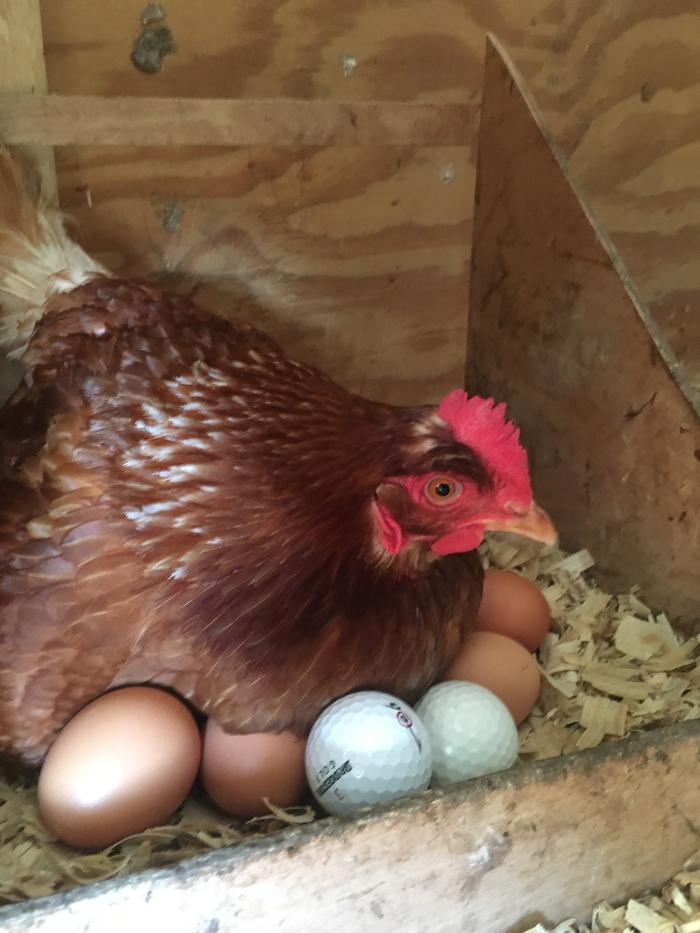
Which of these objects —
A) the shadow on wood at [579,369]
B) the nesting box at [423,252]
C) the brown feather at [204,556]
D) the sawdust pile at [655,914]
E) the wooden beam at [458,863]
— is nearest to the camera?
the wooden beam at [458,863]

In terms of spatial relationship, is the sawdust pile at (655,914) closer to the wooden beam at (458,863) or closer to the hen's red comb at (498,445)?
the wooden beam at (458,863)

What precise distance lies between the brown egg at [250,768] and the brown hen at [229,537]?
2cm

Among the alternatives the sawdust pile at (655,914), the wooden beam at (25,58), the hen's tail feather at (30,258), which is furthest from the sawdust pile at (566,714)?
the wooden beam at (25,58)

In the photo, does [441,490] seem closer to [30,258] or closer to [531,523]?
[531,523]

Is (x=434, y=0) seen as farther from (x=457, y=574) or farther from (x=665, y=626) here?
(x=665, y=626)

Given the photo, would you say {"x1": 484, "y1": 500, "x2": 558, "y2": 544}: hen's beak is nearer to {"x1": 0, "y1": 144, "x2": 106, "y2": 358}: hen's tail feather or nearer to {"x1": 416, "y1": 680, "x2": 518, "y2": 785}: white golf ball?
{"x1": 416, "y1": 680, "x2": 518, "y2": 785}: white golf ball

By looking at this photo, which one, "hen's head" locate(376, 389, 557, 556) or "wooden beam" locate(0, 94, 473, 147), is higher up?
"wooden beam" locate(0, 94, 473, 147)

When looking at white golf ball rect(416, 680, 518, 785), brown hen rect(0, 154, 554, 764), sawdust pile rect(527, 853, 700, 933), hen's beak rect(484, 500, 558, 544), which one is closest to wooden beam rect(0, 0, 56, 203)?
brown hen rect(0, 154, 554, 764)

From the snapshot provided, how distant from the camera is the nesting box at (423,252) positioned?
1.22 m

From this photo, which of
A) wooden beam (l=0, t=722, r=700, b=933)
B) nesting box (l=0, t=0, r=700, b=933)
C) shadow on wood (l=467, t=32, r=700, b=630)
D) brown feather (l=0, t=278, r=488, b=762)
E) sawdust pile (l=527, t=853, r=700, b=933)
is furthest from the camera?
shadow on wood (l=467, t=32, r=700, b=630)

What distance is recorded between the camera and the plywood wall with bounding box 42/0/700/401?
53.6 inches

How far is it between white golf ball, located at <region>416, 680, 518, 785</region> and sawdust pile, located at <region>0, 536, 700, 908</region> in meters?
0.15

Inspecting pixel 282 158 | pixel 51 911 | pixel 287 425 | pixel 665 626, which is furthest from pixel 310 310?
pixel 51 911

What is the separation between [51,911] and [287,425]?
1.99 ft
